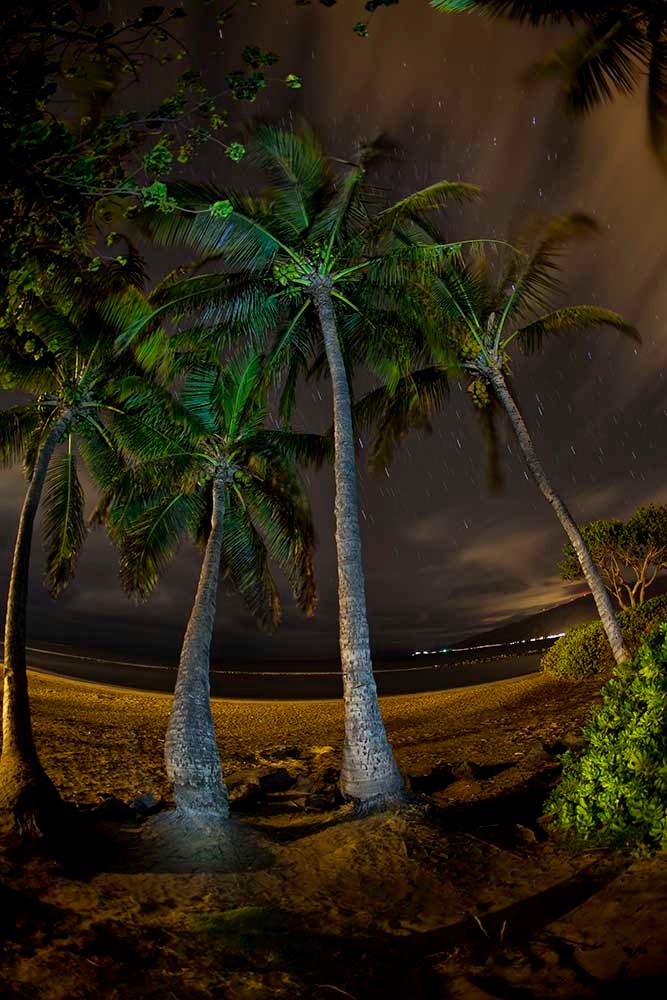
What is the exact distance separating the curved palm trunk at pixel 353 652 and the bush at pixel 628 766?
292cm

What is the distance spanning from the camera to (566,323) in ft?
51.0

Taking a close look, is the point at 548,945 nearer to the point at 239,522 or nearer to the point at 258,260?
the point at 258,260

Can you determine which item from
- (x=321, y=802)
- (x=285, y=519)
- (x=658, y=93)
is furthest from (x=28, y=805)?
(x=658, y=93)

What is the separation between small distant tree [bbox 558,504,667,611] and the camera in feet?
81.4

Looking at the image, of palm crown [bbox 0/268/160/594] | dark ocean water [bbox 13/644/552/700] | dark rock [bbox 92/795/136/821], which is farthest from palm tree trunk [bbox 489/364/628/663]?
dark ocean water [bbox 13/644/552/700]

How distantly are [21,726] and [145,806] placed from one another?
2235 mm

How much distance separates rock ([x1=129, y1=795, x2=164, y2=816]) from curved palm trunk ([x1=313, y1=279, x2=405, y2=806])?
2.99 m

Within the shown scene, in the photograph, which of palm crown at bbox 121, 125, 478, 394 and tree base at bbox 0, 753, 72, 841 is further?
palm crown at bbox 121, 125, 478, 394

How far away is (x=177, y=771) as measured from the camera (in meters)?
9.08

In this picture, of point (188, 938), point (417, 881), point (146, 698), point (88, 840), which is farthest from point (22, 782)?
point (146, 698)

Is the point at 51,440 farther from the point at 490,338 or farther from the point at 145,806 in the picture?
the point at 490,338

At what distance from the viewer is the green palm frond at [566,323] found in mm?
15172

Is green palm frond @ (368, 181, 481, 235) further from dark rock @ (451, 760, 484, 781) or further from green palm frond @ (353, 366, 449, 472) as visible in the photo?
dark rock @ (451, 760, 484, 781)

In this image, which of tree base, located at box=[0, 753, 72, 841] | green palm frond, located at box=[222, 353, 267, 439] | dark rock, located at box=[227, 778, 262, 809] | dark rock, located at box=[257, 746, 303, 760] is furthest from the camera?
dark rock, located at box=[257, 746, 303, 760]
